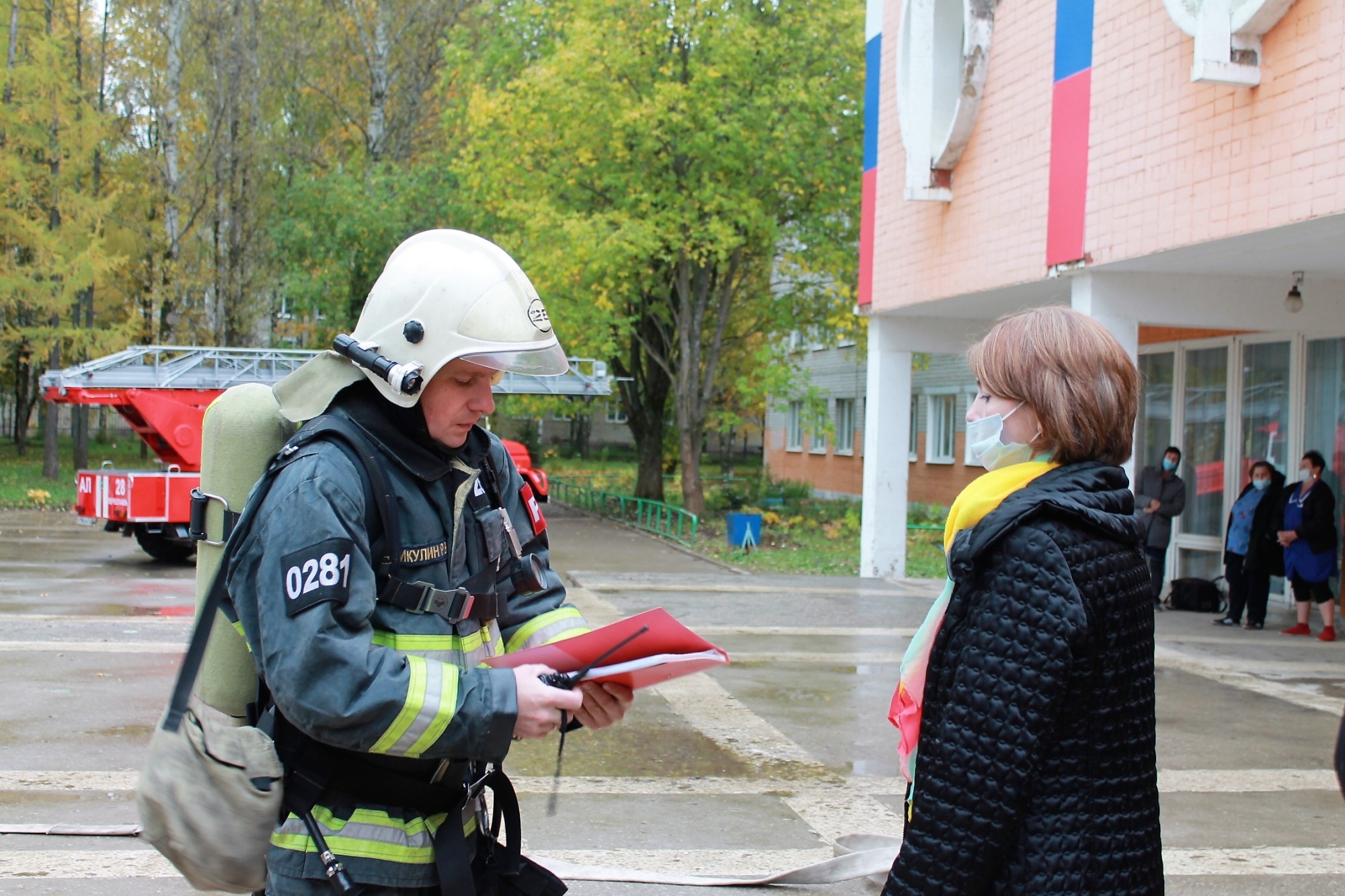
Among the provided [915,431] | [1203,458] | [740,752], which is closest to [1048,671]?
[740,752]

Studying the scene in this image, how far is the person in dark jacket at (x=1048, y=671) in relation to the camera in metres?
2.10

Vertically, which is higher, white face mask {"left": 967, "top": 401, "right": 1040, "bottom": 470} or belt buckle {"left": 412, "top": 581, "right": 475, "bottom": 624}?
white face mask {"left": 967, "top": 401, "right": 1040, "bottom": 470}

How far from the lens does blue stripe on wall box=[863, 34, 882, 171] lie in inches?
608

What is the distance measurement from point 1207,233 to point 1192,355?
5.91 meters

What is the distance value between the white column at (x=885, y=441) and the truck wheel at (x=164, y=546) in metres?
8.42

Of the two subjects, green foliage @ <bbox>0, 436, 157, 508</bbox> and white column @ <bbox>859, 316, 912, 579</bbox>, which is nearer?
white column @ <bbox>859, 316, 912, 579</bbox>

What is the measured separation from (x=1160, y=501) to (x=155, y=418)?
466 inches

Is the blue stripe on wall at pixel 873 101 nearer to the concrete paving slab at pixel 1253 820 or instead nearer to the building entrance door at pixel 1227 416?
the building entrance door at pixel 1227 416

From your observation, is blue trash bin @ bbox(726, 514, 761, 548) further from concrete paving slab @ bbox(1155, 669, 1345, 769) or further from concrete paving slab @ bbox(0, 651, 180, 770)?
concrete paving slab @ bbox(0, 651, 180, 770)

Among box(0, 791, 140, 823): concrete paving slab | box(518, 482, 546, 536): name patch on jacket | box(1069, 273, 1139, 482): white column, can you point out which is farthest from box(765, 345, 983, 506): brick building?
box(518, 482, 546, 536): name patch on jacket

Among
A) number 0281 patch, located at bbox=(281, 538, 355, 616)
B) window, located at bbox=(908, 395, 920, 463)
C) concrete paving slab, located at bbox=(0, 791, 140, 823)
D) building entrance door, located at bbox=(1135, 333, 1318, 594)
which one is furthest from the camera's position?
window, located at bbox=(908, 395, 920, 463)

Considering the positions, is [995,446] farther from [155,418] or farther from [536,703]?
[155,418]

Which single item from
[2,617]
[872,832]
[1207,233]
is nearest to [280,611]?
[872,832]

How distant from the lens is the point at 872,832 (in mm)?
5457
